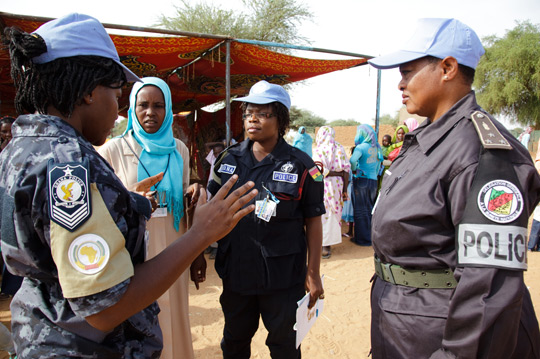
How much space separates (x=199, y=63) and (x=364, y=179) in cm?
389

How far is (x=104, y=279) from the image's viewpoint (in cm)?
87

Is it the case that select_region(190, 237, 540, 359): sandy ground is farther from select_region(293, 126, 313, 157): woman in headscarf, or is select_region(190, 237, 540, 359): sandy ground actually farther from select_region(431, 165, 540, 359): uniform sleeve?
select_region(293, 126, 313, 157): woman in headscarf

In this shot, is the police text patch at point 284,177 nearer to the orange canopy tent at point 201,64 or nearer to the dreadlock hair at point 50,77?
the dreadlock hair at point 50,77

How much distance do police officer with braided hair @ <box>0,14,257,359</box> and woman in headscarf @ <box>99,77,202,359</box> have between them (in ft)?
3.55

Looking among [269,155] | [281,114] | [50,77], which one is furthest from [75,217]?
[281,114]

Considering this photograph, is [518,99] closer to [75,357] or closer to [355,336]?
[355,336]

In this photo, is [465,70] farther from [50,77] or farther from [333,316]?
[333,316]

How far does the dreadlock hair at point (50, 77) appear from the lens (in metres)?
1.00

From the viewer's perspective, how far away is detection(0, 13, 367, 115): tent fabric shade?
4.54 meters

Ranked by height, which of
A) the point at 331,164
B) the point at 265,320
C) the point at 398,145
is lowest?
the point at 265,320

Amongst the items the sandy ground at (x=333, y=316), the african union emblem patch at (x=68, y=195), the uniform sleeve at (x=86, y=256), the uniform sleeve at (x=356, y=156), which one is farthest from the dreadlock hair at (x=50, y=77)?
the uniform sleeve at (x=356, y=156)

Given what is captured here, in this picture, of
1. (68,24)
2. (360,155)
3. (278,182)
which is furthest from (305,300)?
(360,155)

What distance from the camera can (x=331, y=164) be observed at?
6082 mm

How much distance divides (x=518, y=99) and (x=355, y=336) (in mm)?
27970
